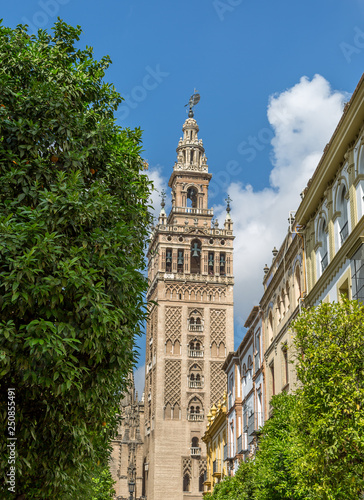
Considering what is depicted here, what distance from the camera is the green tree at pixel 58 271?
11.5m

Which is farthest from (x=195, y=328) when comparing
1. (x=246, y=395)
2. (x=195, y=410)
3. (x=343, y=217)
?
(x=343, y=217)

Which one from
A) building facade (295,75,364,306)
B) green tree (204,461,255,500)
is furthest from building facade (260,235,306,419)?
green tree (204,461,255,500)

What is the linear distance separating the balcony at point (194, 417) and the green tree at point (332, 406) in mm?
62591

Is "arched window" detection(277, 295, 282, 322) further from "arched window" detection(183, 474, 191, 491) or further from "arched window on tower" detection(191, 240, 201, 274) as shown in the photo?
"arched window on tower" detection(191, 240, 201, 274)

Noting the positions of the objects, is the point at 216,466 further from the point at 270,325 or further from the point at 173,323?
the point at 270,325

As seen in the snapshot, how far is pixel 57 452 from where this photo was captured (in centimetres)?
1242

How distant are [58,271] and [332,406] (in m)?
6.97

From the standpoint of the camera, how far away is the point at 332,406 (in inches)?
602

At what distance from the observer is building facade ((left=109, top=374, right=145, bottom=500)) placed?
3433 inches

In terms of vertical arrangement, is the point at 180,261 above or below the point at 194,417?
above

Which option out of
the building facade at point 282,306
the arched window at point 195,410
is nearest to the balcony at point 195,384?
the arched window at point 195,410

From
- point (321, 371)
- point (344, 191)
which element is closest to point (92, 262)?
point (321, 371)

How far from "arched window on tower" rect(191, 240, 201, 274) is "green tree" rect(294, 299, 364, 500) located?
68.7 metres

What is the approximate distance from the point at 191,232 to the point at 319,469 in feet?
231
